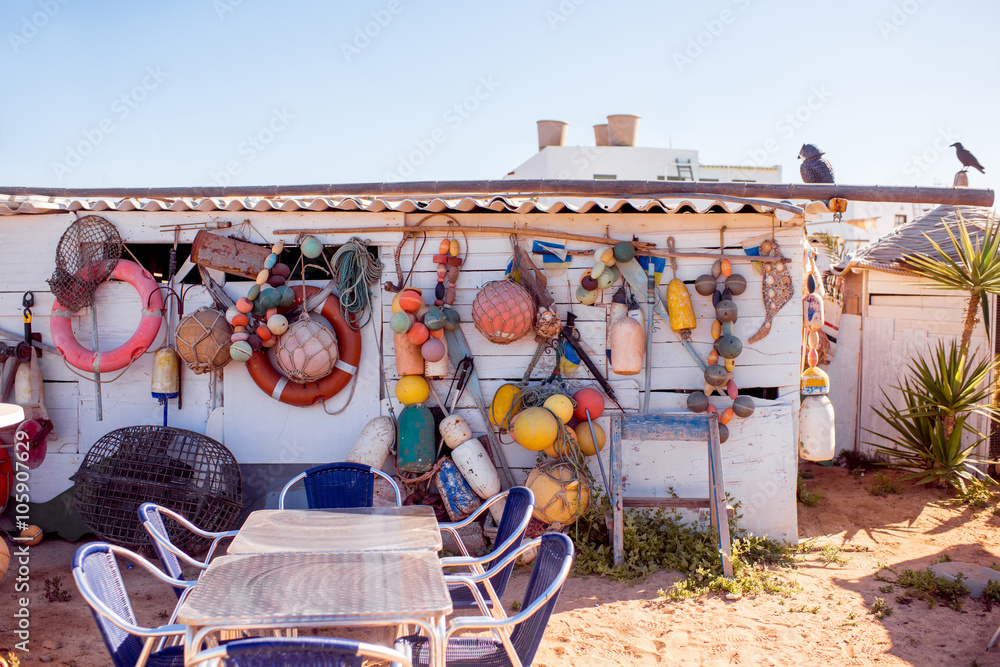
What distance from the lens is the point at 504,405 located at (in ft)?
16.4

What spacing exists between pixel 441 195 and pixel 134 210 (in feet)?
7.90

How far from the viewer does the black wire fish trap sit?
469 cm

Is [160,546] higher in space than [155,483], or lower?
higher

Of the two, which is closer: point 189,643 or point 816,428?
point 189,643

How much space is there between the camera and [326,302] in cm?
518

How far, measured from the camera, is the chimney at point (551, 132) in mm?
16438

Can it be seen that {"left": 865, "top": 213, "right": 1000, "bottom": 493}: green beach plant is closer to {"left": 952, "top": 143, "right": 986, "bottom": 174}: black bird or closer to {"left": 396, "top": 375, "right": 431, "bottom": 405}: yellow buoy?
{"left": 952, "top": 143, "right": 986, "bottom": 174}: black bird

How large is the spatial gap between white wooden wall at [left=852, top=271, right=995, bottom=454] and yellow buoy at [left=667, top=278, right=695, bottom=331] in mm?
3354

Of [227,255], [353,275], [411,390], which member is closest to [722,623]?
[411,390]

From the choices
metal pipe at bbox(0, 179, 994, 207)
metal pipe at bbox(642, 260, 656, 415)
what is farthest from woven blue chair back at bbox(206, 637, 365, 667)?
metal pipe at bbox(0, 179, 994, 207)

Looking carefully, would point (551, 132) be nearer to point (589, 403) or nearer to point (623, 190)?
point (623, 190)

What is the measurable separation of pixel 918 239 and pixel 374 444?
642 cm

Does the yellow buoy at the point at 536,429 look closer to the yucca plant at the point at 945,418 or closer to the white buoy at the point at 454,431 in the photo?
the white buoy at the point at 454,431

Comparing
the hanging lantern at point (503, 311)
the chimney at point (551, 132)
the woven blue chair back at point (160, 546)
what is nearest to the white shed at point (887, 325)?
the hanging lantern at point (503, 311)
